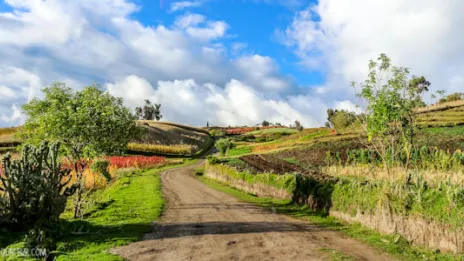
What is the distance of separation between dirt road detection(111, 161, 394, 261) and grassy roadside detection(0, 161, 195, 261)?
66 cm

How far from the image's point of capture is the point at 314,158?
48.3 meters

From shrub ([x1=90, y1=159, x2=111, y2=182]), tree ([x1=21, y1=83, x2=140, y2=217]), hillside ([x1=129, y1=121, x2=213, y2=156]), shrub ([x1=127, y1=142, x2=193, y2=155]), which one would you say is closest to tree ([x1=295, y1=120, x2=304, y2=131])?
hillside ([x1=129, y1=121, x2=213, y2=156])

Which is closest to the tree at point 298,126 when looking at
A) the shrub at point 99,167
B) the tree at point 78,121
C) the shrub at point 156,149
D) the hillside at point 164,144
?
the hillside at point 164,144

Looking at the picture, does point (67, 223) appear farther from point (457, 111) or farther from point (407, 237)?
point (457, 111)

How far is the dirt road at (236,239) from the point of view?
38.3 ft

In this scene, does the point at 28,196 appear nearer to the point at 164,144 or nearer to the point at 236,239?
the point at 236,239

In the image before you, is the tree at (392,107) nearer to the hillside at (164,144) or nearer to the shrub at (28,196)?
the shrub at (28,196)

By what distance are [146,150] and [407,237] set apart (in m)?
64.2

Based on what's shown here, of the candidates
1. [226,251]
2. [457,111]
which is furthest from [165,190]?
[457,111]

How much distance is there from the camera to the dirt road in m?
11.7

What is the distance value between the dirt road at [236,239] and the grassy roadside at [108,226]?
2.18 ft

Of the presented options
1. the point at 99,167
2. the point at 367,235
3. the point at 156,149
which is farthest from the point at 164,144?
the point at 367,235

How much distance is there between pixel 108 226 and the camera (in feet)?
52.6

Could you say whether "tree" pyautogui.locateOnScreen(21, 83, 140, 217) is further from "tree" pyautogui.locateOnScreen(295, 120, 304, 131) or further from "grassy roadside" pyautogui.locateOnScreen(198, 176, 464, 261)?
"tree" pyautogui.locateOnScreen(295, 120, 304, 131)
